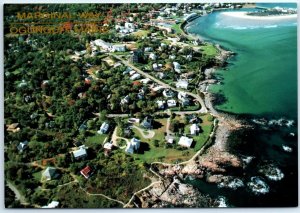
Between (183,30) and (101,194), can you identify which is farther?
(183,30)

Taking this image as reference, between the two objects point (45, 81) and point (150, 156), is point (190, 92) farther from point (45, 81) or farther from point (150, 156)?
point (45, 81)

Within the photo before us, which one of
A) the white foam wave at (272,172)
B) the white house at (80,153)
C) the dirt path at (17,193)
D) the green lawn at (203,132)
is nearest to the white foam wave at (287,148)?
the white foam wave at (272,172)

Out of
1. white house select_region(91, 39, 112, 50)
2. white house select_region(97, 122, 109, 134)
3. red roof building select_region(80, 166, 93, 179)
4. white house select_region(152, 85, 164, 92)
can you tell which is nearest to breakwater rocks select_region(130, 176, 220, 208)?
red roof building select_region(80, 166, 93, 179)

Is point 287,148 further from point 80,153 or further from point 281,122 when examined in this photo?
point 80,153

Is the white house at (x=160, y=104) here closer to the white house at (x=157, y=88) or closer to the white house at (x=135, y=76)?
the white house at (x=157, y=88)

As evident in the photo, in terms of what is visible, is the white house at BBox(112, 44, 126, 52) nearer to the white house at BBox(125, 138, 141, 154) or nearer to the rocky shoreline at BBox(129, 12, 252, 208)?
the white house at BBox(125, 138, 141, 154)

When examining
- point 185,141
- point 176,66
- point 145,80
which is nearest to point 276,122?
point 185,141

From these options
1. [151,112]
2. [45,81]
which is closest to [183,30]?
[151,112]
